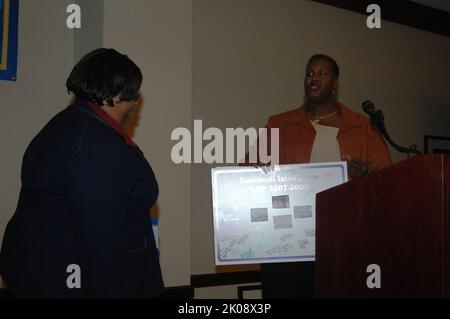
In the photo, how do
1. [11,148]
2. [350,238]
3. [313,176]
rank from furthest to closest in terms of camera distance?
[11,148]
[313,176]
[350,238]

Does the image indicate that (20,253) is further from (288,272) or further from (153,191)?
(288,272)

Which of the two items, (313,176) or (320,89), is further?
(320,89)

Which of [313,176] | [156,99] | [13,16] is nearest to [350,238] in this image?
[313,176]

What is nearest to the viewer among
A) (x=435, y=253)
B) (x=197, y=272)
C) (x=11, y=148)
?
(x=435, y=253)

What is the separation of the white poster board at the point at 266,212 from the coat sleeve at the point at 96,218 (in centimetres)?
90

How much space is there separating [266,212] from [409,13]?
2687mm

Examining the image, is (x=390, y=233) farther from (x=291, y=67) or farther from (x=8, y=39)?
(x=291, y=67)

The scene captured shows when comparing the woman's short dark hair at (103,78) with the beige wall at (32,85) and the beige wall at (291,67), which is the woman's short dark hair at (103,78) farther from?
the beige wall at (291,67)

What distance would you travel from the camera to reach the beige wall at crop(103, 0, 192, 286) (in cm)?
244

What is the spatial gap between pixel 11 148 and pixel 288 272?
1.52 meters

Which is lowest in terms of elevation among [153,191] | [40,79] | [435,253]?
[435,253]

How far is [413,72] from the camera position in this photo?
166 inches

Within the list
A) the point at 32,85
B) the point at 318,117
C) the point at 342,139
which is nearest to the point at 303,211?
the point at 342,139

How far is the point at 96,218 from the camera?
4.34 feet
